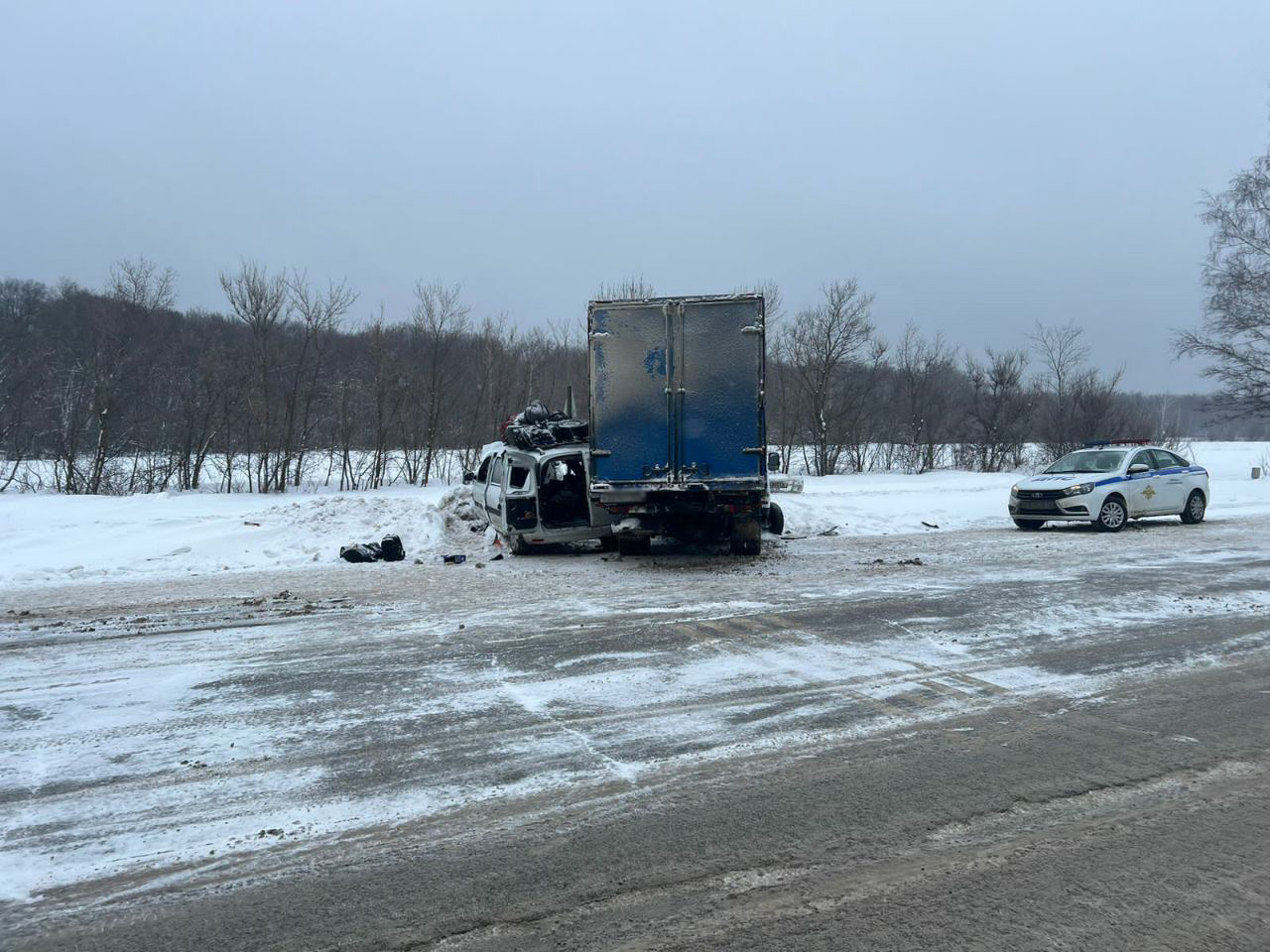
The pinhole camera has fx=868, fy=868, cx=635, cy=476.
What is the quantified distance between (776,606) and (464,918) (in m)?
6.51

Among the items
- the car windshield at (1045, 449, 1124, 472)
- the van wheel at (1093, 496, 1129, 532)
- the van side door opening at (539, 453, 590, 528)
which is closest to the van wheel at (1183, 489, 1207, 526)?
the car windshield at (1045, 449, 1124, 472)

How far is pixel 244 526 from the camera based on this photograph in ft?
51.3

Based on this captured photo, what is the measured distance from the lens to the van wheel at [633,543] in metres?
13.6

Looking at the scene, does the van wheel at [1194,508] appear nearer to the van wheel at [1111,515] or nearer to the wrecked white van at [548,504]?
the van wheel at [1111,515]

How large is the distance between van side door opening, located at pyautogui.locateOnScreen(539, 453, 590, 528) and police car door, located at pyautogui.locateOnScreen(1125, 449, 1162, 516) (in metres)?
11.2

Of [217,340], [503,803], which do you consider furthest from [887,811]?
[217,340]

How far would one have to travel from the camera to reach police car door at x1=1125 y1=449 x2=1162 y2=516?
17.6m

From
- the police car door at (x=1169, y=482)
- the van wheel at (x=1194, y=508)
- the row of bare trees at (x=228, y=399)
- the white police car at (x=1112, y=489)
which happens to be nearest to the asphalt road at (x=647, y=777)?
the white police car at (x=1112, y=489)

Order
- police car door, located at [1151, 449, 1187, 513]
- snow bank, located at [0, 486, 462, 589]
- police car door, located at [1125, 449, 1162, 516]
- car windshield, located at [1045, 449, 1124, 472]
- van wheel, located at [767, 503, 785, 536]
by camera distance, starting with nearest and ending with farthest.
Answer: snow bank, located at [0, 486, 462, 589], van wheel, located at [767, 503, 785, 536], police car door, located at [1125, 449, 1162, 516], car windshield, located at [1045, 449, 1124, 472], police car door, located at [1151, 449, 1187, 513]

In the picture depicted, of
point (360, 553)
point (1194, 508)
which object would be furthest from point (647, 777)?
point (1194, 508)

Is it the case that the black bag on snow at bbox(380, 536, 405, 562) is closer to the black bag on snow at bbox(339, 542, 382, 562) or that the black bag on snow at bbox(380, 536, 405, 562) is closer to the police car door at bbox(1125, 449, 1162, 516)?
the black bag on snow at bbox(339, 542, 382, 562)

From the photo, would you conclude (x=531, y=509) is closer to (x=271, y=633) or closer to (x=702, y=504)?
(x=702, y=504)

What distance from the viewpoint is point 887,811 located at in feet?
14.1

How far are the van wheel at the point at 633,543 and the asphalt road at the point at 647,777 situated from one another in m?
4.23
